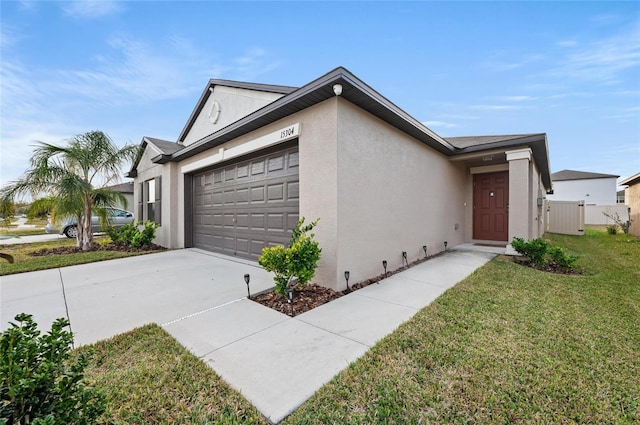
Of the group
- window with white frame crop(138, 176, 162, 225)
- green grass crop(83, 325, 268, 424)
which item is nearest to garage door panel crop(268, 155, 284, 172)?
green grass crop(83, 325, 268, 424)

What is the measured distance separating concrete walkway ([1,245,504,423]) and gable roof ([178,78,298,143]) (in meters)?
3.91

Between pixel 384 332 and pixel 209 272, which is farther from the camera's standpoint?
pixel 209 272

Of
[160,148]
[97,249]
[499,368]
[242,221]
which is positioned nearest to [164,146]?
[160,148]

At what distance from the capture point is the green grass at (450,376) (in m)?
1.78

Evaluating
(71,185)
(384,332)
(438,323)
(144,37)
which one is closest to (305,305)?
(384,332)

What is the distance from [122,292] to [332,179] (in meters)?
3.97

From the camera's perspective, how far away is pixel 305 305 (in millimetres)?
3764

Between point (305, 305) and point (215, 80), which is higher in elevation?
point (215, 80)

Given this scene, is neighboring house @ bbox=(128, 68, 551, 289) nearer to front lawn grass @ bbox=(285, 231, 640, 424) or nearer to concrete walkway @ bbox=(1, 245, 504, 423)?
concrete walkway @ bbox=(1, 245, 504, 423)

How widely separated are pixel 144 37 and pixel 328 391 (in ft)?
28.7

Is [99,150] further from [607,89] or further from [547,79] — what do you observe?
[607,89]

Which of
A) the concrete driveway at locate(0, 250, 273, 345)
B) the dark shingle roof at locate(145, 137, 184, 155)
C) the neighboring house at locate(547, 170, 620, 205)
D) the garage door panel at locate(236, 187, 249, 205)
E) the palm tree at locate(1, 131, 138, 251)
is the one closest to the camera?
the concrete driveway at locate(0, 250, 273, 345)

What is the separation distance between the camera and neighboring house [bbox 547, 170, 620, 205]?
2647cm

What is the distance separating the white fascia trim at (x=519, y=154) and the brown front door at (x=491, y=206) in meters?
2.05
